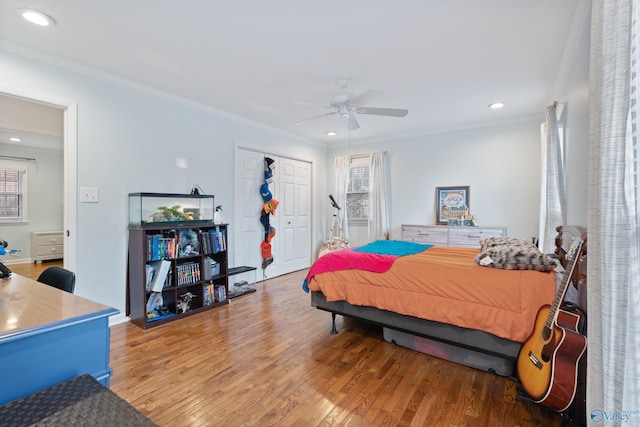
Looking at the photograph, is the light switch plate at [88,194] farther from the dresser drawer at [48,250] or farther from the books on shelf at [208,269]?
the dresser drawer at [48,250]

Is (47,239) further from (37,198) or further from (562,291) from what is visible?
(562,291)

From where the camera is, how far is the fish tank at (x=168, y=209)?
10.2 ft

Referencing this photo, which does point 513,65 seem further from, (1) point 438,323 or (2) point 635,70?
(1) point 438,323

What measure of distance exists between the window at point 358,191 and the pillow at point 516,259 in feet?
11.5

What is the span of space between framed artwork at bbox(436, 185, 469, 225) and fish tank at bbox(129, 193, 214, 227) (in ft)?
11.5

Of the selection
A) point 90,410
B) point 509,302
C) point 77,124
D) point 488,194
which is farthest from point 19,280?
point 488,194

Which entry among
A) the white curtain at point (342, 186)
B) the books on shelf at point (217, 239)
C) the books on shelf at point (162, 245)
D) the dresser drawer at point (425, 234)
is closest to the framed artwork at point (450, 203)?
the dresser drawer at point (425, 234)

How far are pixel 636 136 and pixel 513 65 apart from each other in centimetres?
230

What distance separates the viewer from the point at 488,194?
14.6 feet

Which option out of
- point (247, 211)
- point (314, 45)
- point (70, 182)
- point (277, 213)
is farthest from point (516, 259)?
point (70, 182)

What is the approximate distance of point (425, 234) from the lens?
459 cm

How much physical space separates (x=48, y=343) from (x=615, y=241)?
5.78 feet

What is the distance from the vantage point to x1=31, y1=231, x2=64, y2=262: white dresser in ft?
20.0

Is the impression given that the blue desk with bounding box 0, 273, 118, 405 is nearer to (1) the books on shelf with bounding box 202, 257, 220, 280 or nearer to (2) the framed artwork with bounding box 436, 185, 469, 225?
(1) the books on shelf with bounding box 202, 257, 220, 280
